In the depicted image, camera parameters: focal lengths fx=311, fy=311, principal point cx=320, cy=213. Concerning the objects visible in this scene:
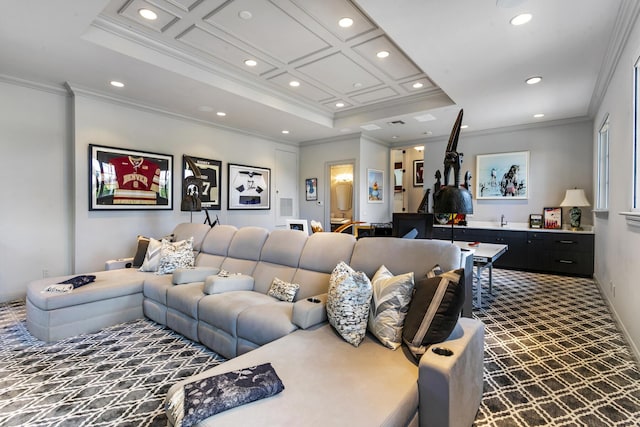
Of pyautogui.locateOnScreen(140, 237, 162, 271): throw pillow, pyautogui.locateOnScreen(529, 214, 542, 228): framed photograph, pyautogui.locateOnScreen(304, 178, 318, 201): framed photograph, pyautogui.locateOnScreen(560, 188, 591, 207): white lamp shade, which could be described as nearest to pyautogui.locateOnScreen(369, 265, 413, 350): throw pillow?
pyautogui.locateOnScreen(140, 237, 162, 271): throw pillow

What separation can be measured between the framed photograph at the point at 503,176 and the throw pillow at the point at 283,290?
5379mm

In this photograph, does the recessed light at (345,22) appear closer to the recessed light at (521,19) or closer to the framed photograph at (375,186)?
the recessed light at (521,19)

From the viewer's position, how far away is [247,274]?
10.6 feet

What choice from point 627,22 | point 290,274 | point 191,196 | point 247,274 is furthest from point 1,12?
point 627,22

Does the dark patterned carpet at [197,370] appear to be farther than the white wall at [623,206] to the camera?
No

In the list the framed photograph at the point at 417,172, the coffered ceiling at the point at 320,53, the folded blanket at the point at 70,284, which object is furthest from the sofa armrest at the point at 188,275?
the framed photograph at the point at 417,172

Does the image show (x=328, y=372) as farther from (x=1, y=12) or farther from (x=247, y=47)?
(x=1, y=12)

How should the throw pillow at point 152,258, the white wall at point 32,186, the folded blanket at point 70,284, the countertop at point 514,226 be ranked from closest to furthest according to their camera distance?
the folded blanket at point 70,284 < the throw pillow at point 152,258 < the white wall at point 32,186 < the countertop at point 514,226

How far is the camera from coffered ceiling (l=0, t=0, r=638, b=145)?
265 centimetres

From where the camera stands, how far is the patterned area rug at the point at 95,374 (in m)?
1.85

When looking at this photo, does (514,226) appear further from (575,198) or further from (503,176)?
(575,198)

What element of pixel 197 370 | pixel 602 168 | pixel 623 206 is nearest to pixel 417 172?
pixel 602 168

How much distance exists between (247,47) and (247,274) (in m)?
2.55

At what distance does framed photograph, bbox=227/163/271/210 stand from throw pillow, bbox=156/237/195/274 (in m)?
2.53
